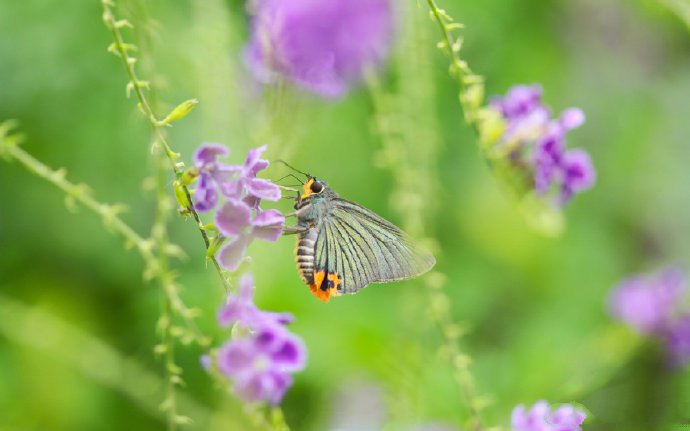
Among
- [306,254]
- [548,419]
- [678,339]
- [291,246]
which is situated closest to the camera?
[548,419]

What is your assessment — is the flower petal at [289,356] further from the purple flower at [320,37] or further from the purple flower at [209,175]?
the purple flower at [320,37]

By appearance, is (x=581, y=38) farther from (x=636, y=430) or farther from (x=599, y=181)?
(x=636, y=430)

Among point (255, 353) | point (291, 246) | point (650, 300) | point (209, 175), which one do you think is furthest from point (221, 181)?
point (650, 300)

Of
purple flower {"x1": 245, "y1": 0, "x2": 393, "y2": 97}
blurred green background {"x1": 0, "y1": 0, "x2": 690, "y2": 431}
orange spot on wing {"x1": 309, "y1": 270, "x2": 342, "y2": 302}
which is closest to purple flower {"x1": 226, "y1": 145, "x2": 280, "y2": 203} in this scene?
orange spot on wing {"x1": 309, "y1": 270, "x2": 342, "y2": 302}

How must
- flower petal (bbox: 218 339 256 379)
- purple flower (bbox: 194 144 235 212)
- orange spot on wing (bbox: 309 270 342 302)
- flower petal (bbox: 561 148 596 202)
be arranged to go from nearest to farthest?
flower petal (bbox: 218 339 256 379)
purple flower (bbox: 194 144 235 212)
orange spot on wing (bbox: 309 270 342 302)
flower petal (bbox: 561 148 596 202)

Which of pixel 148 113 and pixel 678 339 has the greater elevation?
pixel 678 339

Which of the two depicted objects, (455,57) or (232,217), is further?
(455,57)

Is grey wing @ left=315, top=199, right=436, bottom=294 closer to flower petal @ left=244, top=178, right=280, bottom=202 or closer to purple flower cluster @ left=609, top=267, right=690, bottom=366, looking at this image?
flower petal @ left=244, top=178, right=280, bottom=202

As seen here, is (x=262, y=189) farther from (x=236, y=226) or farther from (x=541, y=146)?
(x=541, y=146)

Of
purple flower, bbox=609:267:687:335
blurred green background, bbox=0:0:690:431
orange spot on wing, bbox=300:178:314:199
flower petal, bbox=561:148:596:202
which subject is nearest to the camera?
orange spot on wing, bbox=300:178:314:199
